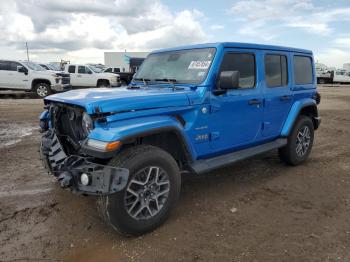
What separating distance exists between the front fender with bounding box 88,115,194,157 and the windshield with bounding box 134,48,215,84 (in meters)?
0.85

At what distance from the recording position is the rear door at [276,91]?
5414mm

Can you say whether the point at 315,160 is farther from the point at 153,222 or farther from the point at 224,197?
the point at 153,222

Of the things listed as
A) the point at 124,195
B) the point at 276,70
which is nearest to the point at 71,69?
the point at 276,70

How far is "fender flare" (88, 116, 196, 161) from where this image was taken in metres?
3.41

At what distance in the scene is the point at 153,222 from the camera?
383cm

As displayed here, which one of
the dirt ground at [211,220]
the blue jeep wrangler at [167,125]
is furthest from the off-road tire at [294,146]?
the dirt ground at [211,220]

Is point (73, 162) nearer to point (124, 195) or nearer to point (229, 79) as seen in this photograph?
point (124, 195)

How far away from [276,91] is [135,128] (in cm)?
289

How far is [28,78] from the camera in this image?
1722 cm

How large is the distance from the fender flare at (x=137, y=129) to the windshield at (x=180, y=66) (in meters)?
0.83

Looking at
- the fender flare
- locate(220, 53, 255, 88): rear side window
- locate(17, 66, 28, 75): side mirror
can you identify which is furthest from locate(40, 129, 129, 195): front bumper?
locate(17, 66, 28, 75): side mirror

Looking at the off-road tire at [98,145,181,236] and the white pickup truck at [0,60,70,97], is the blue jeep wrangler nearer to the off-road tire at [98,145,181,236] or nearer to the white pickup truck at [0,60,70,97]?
the off-road tire at [98,145,181,236]

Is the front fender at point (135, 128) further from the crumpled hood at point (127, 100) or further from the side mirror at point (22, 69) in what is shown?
the side mirror at point (22, 69)

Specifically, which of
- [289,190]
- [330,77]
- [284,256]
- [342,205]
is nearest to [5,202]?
[284,256]
